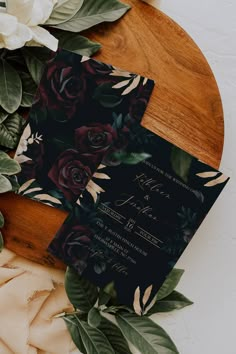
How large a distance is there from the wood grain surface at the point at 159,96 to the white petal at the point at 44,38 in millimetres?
80

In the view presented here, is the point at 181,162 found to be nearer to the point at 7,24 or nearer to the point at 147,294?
the point at 147,294

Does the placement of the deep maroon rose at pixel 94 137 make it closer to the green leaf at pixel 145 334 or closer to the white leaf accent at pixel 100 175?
the white leaf accent at pixel 100 175

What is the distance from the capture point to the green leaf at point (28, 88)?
0.82 m

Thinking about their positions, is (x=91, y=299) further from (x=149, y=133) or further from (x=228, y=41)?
(x=228, y=41)

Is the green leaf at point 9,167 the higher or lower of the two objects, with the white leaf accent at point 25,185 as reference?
higher

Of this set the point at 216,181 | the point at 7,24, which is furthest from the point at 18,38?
the point at 216,181

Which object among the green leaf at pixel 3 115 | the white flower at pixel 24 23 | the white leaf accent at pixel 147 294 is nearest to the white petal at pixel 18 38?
the white flower at pixel 24 23

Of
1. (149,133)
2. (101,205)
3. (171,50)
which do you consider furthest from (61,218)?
(171,50)

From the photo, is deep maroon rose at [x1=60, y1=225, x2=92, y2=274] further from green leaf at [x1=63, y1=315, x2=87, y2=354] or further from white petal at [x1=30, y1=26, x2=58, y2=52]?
white petal at [x1=30, y1=26, x2=58, y2=52]

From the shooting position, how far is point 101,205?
82cm

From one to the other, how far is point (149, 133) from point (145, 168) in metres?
0.06

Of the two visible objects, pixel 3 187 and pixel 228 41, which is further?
pixel 228 41

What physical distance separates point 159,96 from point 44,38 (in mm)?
202

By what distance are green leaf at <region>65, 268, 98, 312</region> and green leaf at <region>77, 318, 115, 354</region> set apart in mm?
29
